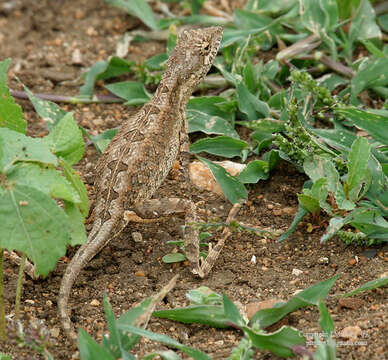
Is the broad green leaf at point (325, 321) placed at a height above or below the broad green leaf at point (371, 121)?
below

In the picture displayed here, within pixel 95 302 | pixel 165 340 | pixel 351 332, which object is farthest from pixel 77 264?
pixel 351 332

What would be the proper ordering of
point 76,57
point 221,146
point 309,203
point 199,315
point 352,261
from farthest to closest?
point 76,57 < point 221,146 < point 309,203 < point 352,261 < point 199,315

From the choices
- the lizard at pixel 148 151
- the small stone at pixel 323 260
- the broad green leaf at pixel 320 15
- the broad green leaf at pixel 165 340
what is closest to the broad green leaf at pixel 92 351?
the broad green leaf at pixel 165 340

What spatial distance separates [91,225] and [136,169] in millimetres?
512

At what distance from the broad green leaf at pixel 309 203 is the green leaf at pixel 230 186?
0.53m

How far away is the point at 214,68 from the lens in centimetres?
621

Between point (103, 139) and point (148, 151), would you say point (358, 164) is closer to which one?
point (148, 151)

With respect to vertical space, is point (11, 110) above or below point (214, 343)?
above

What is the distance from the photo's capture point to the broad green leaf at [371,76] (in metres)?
5.49

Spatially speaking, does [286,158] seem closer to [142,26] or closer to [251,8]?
[251,8]

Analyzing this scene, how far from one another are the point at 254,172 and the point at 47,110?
1826 millimetres

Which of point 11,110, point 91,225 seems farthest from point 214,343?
point 11,110

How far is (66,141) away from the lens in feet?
12.6

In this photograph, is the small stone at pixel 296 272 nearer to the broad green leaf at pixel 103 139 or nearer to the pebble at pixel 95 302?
the pebble at pixel 95 302
